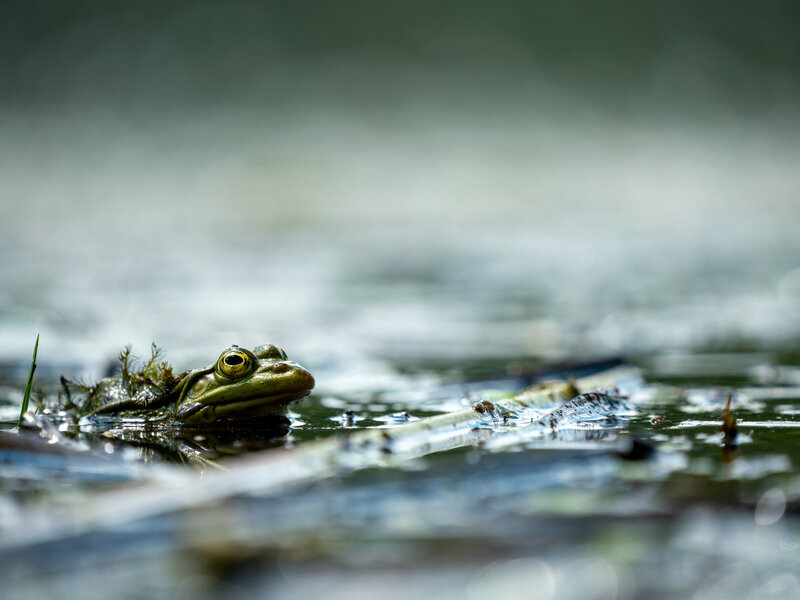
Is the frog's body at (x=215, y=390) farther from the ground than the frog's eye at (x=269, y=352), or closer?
closer

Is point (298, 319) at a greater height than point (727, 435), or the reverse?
point (298, 319)

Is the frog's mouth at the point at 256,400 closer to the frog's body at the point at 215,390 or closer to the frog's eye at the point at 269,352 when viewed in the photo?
the frog's body at the point at 215,390

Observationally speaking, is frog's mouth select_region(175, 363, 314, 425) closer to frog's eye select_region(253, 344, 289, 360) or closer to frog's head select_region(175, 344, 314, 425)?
frog's head select_region(175, 344, 314, 425)

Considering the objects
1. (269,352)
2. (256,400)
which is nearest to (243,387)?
(256,400)

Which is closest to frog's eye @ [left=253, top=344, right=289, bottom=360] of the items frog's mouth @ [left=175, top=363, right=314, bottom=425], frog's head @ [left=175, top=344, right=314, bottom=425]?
frog's head @ [left=175, top=344, right=314, bottom=425]

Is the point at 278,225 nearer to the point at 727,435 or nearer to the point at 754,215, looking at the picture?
the point at 754,215

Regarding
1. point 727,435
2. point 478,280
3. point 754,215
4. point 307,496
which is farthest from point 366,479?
point 754,215

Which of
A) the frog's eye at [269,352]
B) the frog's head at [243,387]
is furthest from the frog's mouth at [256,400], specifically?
the frog's eye at [269,352]
